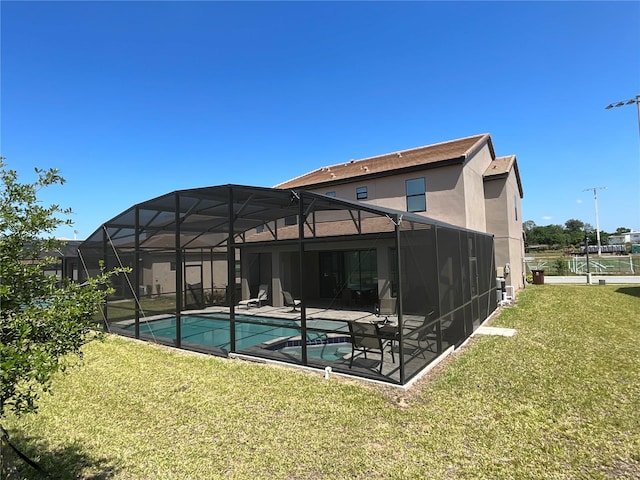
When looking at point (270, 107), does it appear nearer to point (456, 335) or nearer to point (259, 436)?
point (456, 335)

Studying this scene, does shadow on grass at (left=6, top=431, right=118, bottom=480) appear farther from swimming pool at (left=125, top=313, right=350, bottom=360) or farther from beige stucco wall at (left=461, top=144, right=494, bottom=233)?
beige stucco wall at (left=461, top=144, right=494, bottom=233)

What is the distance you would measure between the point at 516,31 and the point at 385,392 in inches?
379

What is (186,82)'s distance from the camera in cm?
1177

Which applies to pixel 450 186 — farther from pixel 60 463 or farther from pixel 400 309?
pixel 60 463

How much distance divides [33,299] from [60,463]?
90.7 inches

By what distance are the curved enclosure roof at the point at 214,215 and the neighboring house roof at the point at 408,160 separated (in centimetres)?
373

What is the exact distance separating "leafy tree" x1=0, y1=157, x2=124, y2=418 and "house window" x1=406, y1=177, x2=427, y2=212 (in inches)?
511

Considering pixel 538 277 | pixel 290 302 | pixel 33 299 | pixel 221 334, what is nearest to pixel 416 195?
pixel 290 302

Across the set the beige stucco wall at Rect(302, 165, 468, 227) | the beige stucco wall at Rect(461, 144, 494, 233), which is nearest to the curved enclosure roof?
the beige stucco wall at Rect(302, 165, 468, 227)

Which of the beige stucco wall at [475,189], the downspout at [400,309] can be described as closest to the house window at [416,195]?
the beige stucco wall at [475,189]

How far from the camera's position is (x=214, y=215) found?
375 inches

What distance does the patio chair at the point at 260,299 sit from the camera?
14545mm

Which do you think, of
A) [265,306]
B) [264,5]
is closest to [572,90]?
[264,5]

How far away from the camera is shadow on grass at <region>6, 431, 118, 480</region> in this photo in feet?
10.8
